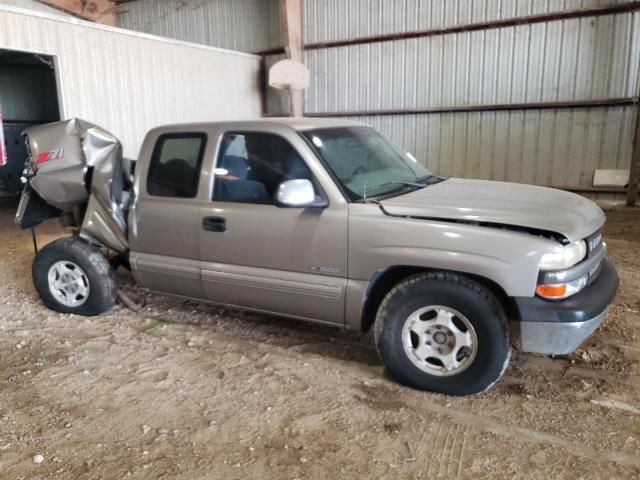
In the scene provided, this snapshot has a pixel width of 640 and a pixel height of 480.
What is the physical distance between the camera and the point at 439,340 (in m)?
3.26

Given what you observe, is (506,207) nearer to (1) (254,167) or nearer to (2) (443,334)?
(2) (443,334)

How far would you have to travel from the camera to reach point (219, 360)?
3.95 metres

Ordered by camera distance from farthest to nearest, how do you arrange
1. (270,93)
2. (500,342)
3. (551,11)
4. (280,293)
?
1. (270,93)
2. (551,11)
3. (280,293)
4. (500,342)

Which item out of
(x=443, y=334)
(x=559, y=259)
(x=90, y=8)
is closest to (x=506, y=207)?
(x=559, y=259)

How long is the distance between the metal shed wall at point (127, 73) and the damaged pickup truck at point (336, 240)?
449 cm

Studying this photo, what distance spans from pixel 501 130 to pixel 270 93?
5978mm

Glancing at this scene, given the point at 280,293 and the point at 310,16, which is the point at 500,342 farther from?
the point at 310,16

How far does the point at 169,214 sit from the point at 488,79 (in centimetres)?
886

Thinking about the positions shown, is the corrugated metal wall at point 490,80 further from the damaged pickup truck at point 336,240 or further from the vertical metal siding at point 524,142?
the damaged pickup truck at point 336,240

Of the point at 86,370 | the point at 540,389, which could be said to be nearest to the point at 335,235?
the point at 540,389

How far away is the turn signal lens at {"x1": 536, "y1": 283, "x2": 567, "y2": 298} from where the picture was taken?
2947 millimetres

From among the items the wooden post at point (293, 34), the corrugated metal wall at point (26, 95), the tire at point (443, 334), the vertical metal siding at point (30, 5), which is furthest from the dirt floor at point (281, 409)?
the corrugated metal wall at point (26, 95)

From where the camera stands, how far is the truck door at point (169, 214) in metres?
4.11

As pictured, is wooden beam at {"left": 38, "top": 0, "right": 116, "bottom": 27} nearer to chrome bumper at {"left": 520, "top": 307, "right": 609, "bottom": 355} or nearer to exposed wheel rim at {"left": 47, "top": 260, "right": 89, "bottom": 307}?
exposed wheel rim at {"left": 47, "top": 260, "right": 89, "bottom": 307}
